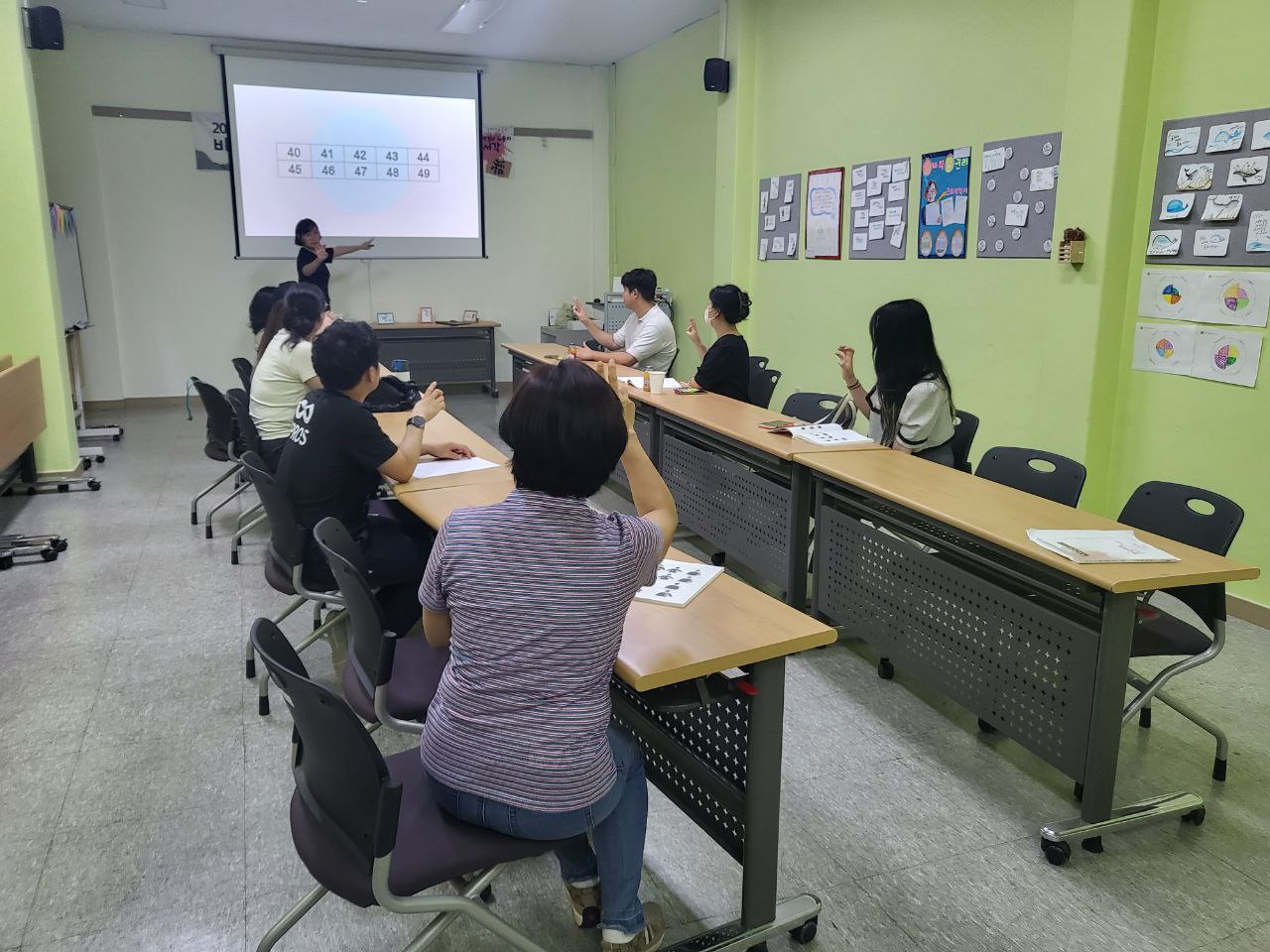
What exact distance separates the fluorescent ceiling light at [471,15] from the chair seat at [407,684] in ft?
18.1

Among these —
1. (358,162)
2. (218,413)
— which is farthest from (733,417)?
(358,162)

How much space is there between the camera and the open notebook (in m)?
2.13

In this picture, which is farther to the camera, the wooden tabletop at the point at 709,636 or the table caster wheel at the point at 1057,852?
the table caster wheel at the point at 1057,852

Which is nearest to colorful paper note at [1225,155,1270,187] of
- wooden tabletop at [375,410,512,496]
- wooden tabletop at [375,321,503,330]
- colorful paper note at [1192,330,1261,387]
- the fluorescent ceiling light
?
colorful paper note at [1192,330,1261,387]

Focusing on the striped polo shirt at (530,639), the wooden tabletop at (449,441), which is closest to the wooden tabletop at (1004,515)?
the wooden tabletop at (449,441)

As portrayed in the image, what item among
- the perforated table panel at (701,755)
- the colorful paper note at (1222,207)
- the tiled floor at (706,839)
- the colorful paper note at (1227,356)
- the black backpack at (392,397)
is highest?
the colorful paper note at (1222,207)

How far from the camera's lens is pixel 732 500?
3.85 m

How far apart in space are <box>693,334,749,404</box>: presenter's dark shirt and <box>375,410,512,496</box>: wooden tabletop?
1.45m

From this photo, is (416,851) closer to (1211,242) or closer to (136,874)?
(136,874)

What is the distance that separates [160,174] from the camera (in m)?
7.62

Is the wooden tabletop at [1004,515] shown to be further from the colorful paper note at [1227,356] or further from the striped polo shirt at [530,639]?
the colorful paper note at [1227,356]

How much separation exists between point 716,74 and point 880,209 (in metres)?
1.84

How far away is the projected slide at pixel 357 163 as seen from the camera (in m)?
7.86

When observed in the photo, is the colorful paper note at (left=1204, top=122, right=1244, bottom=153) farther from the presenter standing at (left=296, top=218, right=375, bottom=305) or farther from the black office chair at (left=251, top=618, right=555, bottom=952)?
the presenter standing at (left=296, top=218, right=375, bottom=305)
